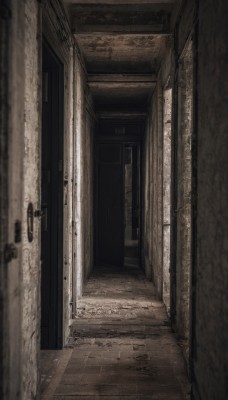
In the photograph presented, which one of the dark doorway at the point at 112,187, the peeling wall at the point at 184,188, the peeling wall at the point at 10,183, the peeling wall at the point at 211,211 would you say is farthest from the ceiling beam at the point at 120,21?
the dark doorway at the point at 112,187

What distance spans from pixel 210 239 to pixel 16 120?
1340 mm

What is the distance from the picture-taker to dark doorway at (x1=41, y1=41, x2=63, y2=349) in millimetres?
4340

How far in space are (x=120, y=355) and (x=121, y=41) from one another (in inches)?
157

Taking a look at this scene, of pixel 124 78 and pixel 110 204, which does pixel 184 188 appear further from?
pixel 110 204

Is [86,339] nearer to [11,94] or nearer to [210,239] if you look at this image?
[210,239]

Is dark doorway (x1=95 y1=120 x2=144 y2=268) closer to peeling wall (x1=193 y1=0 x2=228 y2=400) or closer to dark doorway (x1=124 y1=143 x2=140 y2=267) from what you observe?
dark doorway (x1=124 y1=143 x2=140 y2=267)

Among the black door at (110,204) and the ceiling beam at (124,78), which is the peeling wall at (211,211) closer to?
the ceiling beam at (124,78)

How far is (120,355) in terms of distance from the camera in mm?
4184

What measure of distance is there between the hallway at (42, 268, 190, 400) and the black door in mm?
3032

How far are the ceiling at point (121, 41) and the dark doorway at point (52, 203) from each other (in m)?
1.10

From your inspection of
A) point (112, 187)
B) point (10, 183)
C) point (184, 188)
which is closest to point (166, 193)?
point (184, 188)

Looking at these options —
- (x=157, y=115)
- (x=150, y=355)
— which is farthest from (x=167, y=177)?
(x=150, y=355)

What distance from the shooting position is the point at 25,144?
2686mm

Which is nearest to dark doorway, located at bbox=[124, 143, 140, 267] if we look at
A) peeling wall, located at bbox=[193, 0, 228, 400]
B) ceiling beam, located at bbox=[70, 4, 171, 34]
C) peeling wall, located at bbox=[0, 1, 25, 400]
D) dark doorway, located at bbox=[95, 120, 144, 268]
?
dark doorway, located at bbox=[95, 120, 144, 268]
